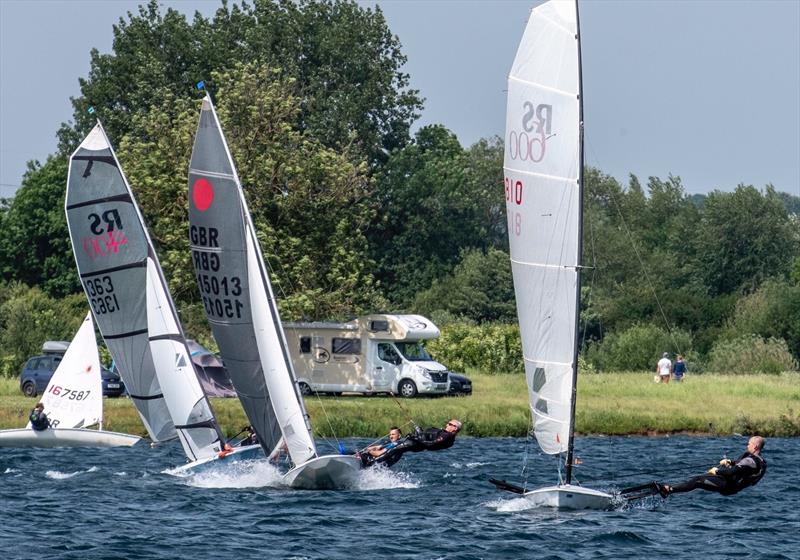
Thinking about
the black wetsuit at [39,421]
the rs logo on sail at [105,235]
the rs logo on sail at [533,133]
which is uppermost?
the rs logo on sail at [533,133]

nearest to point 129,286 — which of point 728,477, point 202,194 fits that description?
point 202,194

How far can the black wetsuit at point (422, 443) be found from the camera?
1181 inches

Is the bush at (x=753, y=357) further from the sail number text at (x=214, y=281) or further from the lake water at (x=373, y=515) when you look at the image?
the sail number text at (x=214, y=281)

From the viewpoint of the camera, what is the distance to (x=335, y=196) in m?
55.0

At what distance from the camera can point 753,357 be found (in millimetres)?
62188

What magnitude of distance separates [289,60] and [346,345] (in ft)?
111

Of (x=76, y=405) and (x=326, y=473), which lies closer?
(x=326, y=473)

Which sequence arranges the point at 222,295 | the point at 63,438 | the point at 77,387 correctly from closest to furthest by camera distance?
the point at 222,295
the point at 63,438
the point at 77,387

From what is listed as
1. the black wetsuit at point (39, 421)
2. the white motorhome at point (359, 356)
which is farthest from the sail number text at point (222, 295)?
the white motorhome at point (359, 356)

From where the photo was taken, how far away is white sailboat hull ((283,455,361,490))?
29531 mm

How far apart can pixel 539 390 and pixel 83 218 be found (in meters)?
12.0

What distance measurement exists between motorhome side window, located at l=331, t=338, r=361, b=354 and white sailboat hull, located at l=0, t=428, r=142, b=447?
13887 millimetres

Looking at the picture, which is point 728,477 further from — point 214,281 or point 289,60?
point 289,60

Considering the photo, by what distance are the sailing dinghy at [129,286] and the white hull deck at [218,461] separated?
0.03 metres
